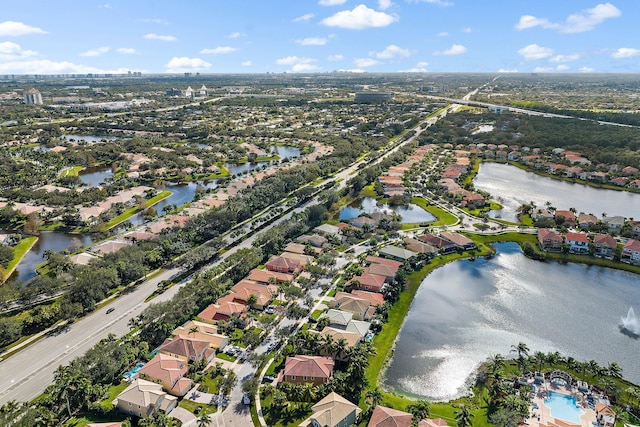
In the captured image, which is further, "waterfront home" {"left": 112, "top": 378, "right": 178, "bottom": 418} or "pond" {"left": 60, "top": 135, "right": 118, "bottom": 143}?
"pond" {"left": 60, "top": 135, "right": 118, "bottom": 143}

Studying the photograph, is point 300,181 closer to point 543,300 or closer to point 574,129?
point 543,300

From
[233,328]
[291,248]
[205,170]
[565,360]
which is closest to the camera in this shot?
[565,360]

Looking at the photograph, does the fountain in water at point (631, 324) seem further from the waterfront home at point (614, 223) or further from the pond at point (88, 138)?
the pond at point (88, 138)

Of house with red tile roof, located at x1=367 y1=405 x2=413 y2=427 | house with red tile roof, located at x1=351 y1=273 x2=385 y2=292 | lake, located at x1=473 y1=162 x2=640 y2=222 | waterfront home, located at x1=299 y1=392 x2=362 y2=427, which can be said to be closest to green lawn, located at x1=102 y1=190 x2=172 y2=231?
house with red tile roof, located at x1=351 y1=273 x2=385 y2=292

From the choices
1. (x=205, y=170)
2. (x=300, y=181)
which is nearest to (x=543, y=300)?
(x=300, y=181)

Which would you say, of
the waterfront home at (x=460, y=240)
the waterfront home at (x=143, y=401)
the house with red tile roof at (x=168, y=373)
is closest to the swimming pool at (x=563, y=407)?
the waterfront home at (x=460, y=240)

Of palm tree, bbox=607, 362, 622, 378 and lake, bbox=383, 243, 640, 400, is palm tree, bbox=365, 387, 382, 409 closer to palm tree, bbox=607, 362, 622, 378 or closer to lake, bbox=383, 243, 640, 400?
lake, bbox=383, 243, 640, 400
